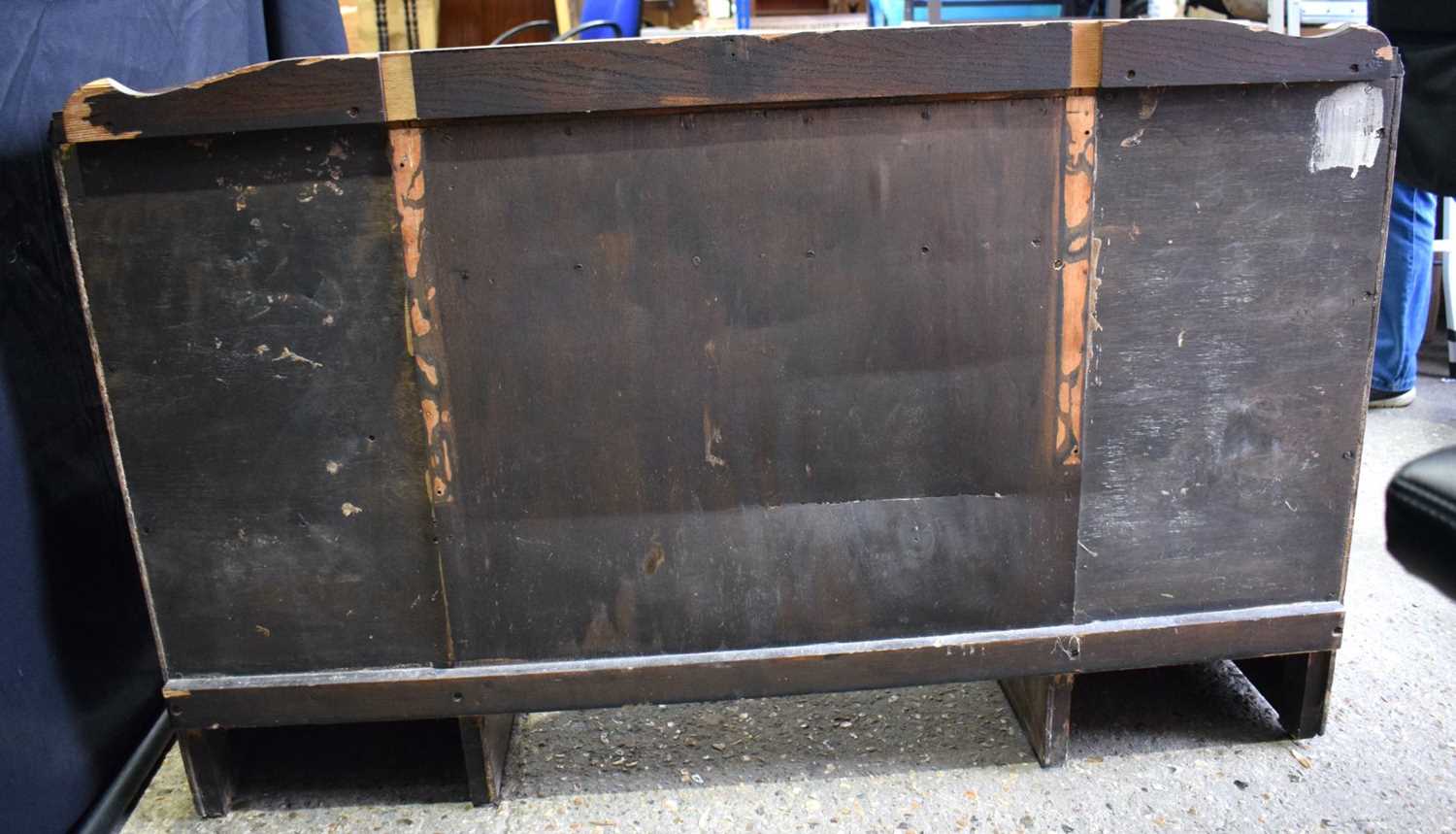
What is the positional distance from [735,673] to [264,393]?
0.82 m

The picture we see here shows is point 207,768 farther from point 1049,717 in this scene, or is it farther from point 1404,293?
point 1404,293

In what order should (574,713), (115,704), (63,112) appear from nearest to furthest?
(63,112), (115,704), (574,713)

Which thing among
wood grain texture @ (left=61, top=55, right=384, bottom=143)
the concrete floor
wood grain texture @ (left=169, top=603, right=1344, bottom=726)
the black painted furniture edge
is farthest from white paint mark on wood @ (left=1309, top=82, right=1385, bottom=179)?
wood grain texture @ (left=61, top=55, right=384, bottom=143)

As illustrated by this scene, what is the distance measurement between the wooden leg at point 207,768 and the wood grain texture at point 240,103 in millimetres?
922

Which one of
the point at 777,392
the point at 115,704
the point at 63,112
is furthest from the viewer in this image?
the point at 115,704

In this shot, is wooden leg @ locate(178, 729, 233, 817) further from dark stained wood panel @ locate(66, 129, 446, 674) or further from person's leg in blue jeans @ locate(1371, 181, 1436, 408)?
person's leg in blue jeans @ locate(1371, 181, 1436, 408)

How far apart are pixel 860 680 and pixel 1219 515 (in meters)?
0.62

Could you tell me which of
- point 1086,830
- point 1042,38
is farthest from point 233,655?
point 1042,38

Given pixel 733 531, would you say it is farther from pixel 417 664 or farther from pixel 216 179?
pixel 216 179

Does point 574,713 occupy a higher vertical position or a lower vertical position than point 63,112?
lower

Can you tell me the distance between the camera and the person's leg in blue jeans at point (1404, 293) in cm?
319

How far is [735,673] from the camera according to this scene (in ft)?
5.04

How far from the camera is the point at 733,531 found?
150 cm

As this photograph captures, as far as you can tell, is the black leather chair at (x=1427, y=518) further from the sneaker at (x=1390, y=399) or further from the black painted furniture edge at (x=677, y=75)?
the sneaker at (x=1390, y=399)
